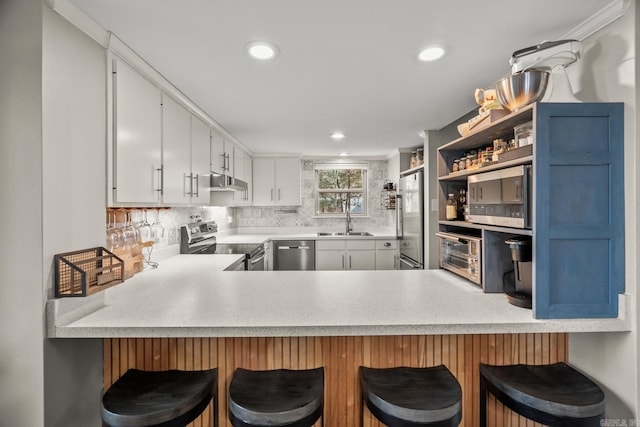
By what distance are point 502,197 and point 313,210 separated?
3.82m

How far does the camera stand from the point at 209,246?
3.16 meters

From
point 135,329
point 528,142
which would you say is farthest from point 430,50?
point 135,329

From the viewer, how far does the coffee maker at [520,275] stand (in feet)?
4.14

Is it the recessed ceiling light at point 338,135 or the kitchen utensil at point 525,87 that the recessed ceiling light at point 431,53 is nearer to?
the kitchen utensil at point 525,87

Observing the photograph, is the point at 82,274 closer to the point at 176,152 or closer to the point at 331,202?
the point at 176,152

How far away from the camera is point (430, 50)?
1600mm

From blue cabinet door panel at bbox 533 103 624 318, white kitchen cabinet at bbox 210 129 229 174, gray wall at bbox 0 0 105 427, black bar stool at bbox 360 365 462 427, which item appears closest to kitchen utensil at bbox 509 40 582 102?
blue cabinet door panel at bbox 533 103 624 318

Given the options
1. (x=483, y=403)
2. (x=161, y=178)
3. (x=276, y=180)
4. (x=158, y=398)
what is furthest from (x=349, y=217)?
(x=158, y=398)

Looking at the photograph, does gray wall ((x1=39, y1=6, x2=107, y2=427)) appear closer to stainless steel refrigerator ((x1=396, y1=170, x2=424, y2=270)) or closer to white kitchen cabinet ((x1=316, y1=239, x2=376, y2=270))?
stainless steel refrigerator ((x1=396, y1=170, x2=424, y2=270))

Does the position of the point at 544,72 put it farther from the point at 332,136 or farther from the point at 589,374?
the point at 332,136

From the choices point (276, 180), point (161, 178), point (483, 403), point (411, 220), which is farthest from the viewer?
point (276, 180)

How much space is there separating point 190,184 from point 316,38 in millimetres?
1502

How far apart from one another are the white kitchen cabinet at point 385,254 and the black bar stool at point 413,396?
9.86 ft

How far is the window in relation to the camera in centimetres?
510
